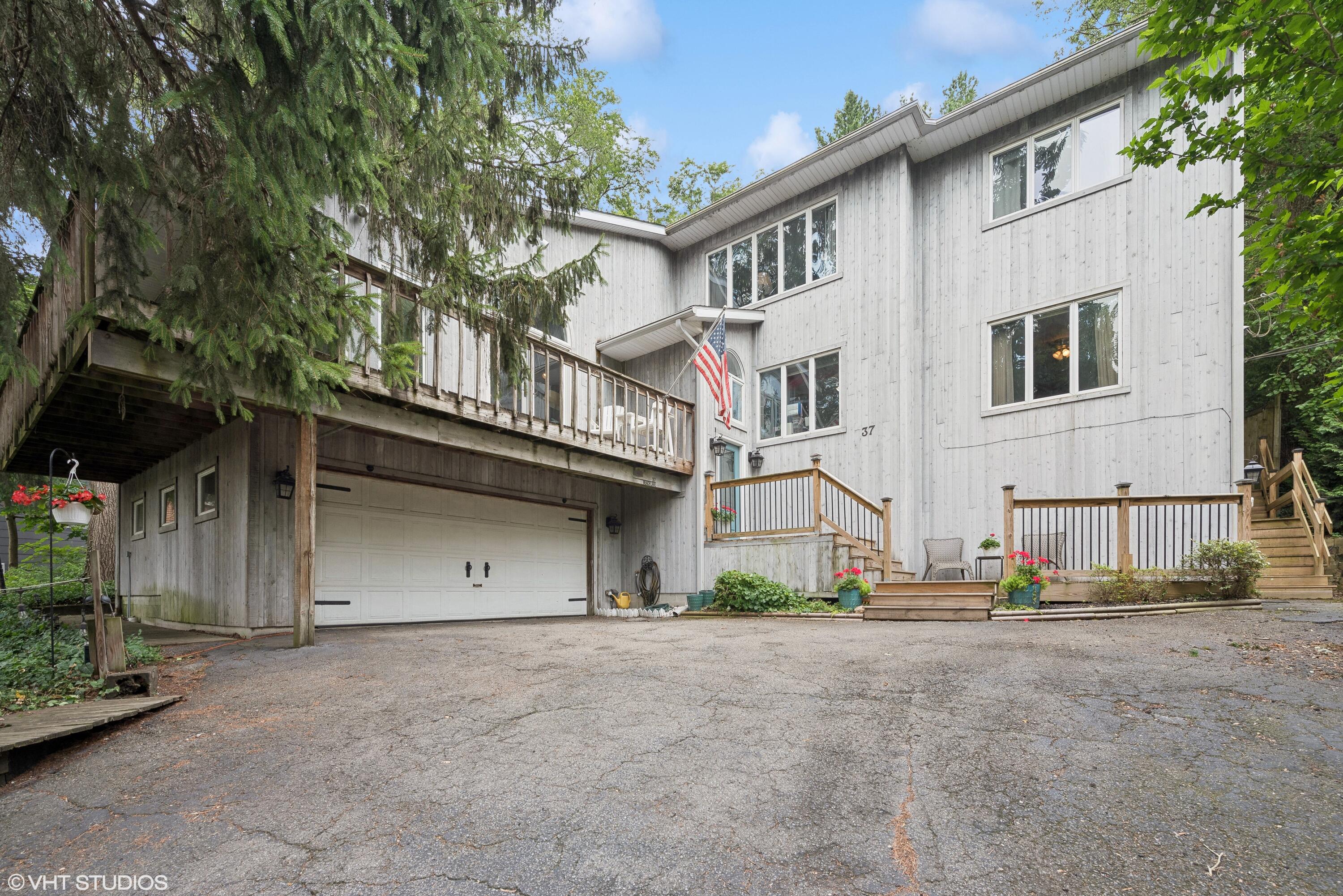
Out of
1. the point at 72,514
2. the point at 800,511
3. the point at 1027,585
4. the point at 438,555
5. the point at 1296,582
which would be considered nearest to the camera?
the point at 72,514

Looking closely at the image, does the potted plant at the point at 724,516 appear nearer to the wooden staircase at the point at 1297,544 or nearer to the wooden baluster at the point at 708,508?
the wooden baluster at the point at 708,508

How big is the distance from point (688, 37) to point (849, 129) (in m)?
18.6

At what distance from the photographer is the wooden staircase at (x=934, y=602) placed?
28.9 feet

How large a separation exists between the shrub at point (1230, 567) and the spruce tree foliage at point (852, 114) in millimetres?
20695

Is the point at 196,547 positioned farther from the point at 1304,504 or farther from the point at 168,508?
the point at 1304,504

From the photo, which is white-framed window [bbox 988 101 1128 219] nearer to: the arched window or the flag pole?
the flag pole

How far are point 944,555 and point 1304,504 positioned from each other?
542 centimetres

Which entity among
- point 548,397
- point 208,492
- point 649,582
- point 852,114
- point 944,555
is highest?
point 852,114

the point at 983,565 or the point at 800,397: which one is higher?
the point at 800,397

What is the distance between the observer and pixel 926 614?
8977 mm

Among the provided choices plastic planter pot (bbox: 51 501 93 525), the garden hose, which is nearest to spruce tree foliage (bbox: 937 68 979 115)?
the garden hose

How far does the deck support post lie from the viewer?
283 inches

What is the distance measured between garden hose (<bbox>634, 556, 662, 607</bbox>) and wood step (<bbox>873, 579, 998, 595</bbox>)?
4.83 m

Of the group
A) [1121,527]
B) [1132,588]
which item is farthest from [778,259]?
[1132,588]
